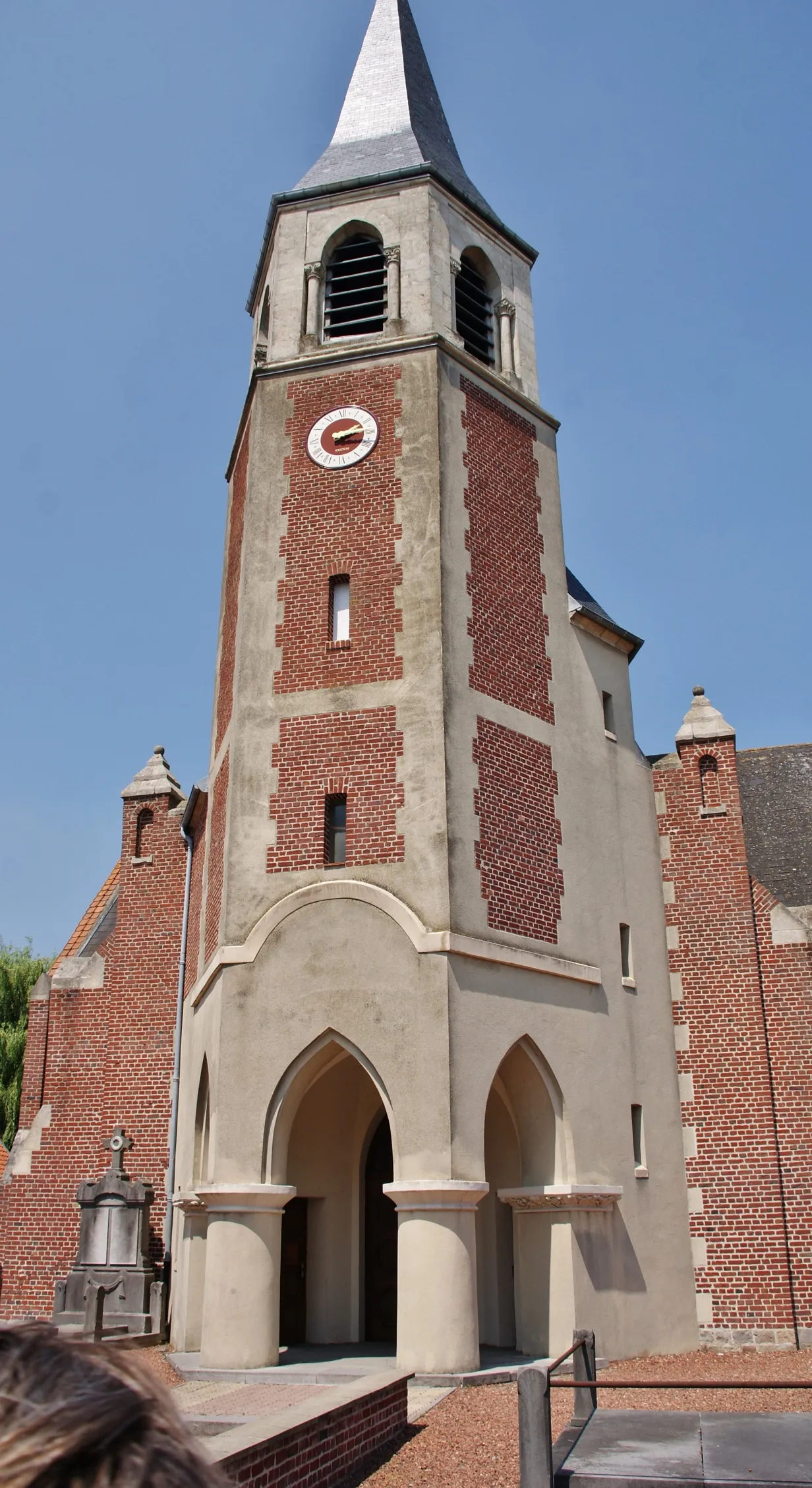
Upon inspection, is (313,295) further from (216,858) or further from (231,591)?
(216,858)

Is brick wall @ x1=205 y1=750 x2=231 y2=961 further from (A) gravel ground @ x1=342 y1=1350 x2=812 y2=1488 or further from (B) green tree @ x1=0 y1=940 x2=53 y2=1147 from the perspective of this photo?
(B) green tree @ x1=0 y1=940 x2=53 y2=1147

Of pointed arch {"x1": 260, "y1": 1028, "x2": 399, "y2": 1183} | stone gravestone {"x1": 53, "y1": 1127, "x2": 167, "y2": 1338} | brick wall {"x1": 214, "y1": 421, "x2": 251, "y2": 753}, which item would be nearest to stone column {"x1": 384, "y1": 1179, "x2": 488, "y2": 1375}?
pointed arch {"x1": 260, "y1": 1028, "x2": 399, "y2": 1183}

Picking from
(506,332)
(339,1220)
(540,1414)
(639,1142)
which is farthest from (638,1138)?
(506,332)

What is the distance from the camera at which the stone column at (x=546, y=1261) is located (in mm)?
13516

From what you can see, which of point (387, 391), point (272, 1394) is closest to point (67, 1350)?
point (272, 1394)

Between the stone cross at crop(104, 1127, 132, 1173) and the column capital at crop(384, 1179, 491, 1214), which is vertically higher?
the stone cross at crop(104, 1127, 132, 1173)

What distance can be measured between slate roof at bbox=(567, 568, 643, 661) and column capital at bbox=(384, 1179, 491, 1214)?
851 cm

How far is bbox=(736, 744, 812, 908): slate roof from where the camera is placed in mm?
19219

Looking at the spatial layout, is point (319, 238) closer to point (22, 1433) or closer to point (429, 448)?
point (429, 448)

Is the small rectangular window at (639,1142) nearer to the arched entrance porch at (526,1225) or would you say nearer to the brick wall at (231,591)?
the arched entrance porch at (526,1225)

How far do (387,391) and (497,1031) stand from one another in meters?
9.01

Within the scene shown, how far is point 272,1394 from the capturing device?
11.1 metres

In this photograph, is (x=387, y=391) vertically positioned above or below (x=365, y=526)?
above

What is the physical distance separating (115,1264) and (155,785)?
7.34 metres
